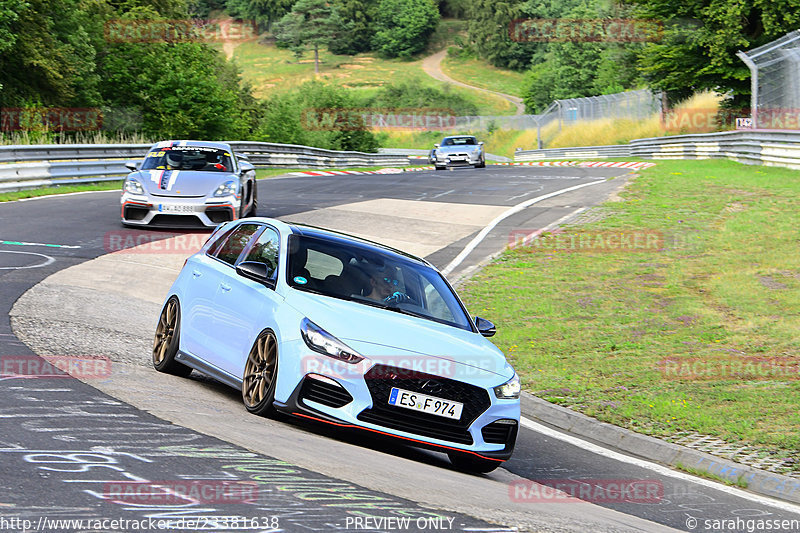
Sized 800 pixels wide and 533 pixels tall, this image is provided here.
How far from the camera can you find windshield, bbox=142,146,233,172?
18497 mm

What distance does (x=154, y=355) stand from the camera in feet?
29.7

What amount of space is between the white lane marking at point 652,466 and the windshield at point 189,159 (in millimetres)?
10953

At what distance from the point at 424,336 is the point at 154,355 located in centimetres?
310

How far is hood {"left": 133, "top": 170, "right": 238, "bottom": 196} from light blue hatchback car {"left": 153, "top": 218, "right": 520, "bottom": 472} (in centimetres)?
930

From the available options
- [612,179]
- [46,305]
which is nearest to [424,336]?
[46,305]

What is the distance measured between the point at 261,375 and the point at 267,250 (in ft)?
4.56

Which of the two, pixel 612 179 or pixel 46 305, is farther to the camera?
pixel 612 179

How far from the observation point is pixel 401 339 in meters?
6.96

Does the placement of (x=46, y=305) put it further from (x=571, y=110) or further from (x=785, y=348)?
(x=571, y=110)

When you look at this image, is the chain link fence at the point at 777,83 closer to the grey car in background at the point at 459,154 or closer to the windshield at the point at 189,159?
the grey car in background at the point at 459,154

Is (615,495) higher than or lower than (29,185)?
lower
